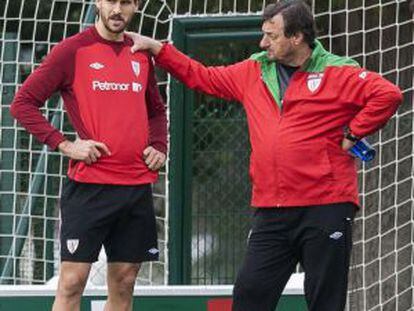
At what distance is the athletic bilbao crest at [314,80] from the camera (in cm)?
523

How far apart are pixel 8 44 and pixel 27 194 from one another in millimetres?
834

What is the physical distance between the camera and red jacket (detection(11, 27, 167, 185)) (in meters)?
5.32

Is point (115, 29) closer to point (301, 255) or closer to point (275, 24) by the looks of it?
point (275, 24)

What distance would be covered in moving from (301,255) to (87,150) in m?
0.99

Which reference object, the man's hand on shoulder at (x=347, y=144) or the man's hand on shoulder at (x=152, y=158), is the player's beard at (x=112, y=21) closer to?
the man's hand on shoulder at (x=152, y=158)

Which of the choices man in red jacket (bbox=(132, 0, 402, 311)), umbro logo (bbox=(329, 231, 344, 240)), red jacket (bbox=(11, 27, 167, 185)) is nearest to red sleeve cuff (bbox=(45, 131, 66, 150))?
red jacket (bbox=(11, 27, 167, 185))

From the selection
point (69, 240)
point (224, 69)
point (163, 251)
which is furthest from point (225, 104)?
point (69, 240)

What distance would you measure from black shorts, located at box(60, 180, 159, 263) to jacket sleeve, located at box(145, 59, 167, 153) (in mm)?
214

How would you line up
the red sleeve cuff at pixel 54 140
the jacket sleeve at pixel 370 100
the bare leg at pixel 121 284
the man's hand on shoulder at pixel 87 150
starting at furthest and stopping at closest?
1. the bare leg at pixel 121 284
2. the red sleeve cuff at pixel 54 140
3. the man's hand on shoulder at pixel 87 150
4. the jacket sleeve at pixel 370 100

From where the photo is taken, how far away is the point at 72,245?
17.6ft

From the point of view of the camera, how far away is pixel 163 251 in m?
6.84

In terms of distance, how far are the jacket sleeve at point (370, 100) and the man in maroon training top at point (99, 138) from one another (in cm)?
88

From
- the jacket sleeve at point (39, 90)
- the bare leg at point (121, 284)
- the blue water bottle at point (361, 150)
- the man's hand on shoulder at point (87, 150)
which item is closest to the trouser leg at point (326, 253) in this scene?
the blue water bottle at point (361, 150)

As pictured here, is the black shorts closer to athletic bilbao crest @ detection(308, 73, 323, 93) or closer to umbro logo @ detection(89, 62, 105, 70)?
umbro logo @ detection(89, 62, 105, 70)
